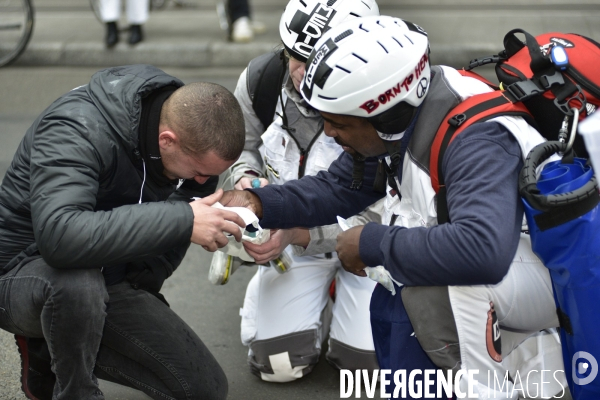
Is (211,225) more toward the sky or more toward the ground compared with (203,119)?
more toward the ground

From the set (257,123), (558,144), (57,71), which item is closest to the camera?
(558,144)

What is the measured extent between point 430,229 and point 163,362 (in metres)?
1.12

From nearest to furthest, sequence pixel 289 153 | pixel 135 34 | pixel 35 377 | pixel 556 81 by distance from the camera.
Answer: pixel 556 81
pixel 35 377
pixel 289 153
pixel 135 34

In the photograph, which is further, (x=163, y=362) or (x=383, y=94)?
(x=163, y=362)

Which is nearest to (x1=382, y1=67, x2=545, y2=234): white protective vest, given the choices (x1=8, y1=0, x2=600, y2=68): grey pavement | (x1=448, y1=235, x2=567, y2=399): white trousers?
(x1=448, y1=235, x2=567, y2=399): white trousers

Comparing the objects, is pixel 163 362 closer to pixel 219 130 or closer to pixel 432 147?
pixel 219 130

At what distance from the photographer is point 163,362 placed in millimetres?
2939

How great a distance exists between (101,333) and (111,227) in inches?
16.8

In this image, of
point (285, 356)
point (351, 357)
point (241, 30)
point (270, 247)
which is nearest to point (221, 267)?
point (270, 247)

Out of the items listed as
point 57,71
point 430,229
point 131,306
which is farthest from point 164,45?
point 430,229

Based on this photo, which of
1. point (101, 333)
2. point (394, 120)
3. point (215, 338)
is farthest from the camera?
point (215, 338)

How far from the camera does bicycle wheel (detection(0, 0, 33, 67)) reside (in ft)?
25.1

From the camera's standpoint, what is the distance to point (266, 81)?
138 inches

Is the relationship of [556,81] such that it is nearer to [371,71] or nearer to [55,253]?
[371,71]
